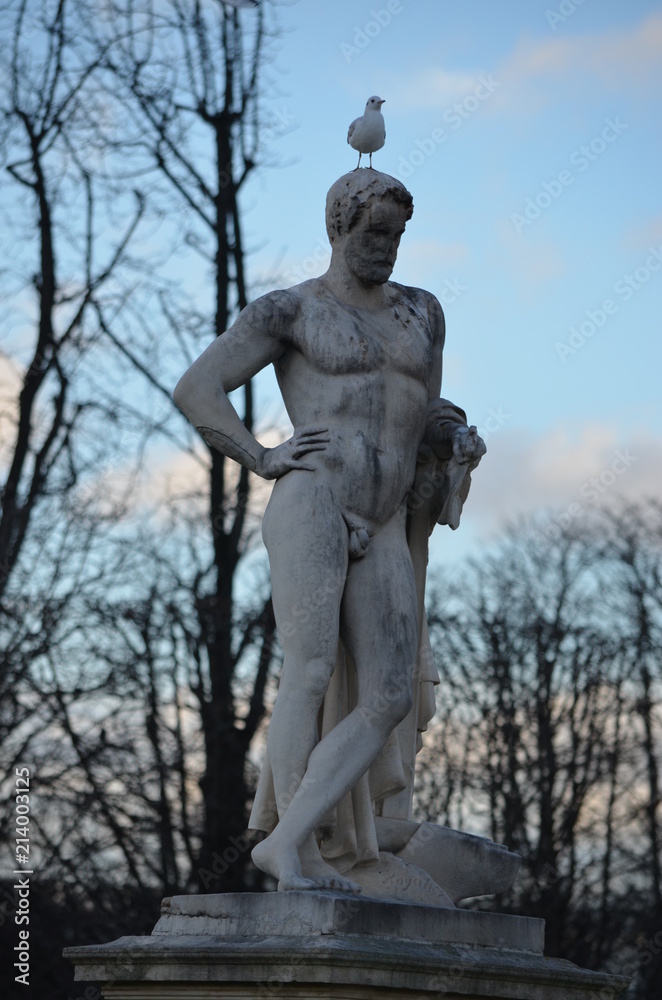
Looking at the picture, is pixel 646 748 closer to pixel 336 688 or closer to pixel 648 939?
pixel 648 939

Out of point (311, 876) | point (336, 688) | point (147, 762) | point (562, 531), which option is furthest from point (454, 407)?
point (562, 531)

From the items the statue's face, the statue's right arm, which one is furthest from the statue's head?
the statue's right arm

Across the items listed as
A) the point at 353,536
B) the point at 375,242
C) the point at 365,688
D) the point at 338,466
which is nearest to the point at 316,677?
the point at 365,688

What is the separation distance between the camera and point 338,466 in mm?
5953

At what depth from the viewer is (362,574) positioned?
5.95 meters

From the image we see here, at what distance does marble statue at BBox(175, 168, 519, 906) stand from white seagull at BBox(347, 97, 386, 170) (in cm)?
24

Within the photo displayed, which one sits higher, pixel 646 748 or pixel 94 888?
pixel 646 748

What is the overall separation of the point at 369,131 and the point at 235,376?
1171 millimetres

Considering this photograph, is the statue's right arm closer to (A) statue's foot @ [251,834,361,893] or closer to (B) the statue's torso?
(B) the statue's torso

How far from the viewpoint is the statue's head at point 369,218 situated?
612cm

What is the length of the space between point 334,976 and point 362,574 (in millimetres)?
1560

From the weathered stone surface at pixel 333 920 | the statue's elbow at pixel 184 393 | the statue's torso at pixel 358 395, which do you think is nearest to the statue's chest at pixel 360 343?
the statue's torso at pixel 358 395

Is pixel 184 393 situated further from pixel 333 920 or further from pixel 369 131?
pixel 333 920

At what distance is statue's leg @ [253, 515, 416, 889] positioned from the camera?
18.2 feet
